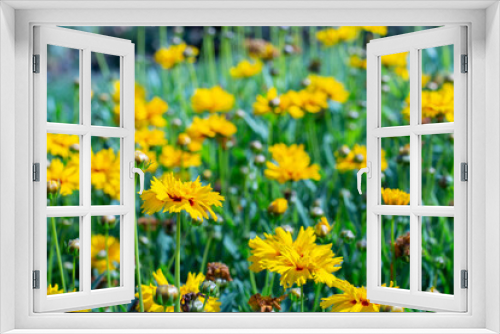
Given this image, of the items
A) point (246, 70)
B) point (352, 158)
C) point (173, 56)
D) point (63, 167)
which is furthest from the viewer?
point (246, 70)

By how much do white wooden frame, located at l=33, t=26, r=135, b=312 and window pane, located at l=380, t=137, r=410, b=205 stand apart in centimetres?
84

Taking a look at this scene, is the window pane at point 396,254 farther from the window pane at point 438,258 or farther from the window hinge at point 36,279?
the window hinge at point 36,279

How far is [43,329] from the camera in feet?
5.24

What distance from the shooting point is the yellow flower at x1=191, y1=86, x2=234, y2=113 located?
2.57m

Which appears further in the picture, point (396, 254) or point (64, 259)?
point (64, 259)

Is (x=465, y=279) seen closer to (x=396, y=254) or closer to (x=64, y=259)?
(x=396, y=254)

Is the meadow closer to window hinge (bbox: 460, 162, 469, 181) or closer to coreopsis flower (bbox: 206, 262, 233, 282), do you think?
coreopsis flower (bbox: 206, 262, 233, 282)

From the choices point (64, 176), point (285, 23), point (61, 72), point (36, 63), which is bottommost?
point (64, 176)

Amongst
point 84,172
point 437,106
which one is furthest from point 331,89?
point 84,172

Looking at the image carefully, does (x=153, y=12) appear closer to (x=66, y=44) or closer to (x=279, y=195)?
(x=66, y=44)

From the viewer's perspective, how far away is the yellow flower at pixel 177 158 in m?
2.29

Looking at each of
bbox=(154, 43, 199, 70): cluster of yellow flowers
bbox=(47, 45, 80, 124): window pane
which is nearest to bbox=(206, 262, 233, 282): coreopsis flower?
bbox=(154, 43, 199, 70): cluster of yellow flowers

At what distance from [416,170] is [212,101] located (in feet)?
3.81

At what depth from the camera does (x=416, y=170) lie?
5.54 feet
